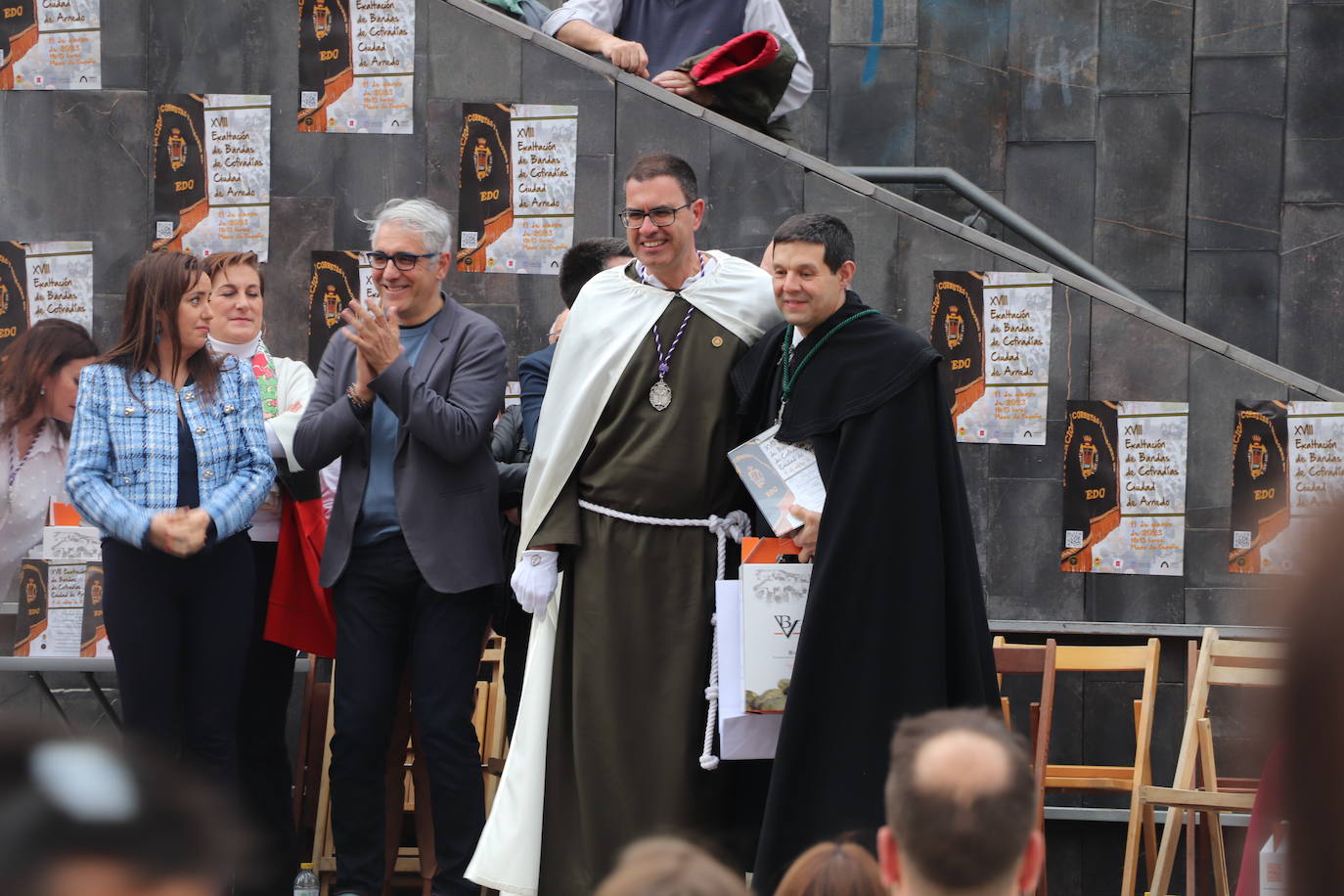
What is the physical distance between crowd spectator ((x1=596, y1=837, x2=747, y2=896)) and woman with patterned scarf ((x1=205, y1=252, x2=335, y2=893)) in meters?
3.42

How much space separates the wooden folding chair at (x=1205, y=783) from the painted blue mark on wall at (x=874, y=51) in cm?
378

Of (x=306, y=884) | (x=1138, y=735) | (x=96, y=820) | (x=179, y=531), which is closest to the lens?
(x=96, y=820)

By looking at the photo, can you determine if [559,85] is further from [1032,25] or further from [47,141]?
[1032,25]

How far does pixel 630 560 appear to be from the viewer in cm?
436

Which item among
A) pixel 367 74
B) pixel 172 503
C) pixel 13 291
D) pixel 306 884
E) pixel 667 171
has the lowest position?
pixel 306 884

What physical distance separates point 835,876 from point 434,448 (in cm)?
270

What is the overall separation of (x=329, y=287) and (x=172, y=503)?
189 cm

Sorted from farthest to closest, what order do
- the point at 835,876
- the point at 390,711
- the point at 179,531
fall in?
the point at 390,711
the point at 179,531
the point at 835,876

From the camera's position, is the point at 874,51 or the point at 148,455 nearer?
the point at 148,455

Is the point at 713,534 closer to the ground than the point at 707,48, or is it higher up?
closer to the ground

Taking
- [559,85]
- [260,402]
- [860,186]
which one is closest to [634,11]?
[559,85]

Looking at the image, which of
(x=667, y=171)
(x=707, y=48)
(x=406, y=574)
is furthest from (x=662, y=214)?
(x=707, y=48)

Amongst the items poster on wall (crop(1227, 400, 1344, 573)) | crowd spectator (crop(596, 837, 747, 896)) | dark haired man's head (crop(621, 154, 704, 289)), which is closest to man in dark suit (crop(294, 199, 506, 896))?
dark haired man's head (crop(621, 154, 704, 289))

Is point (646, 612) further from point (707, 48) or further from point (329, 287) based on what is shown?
point (707, 48)
